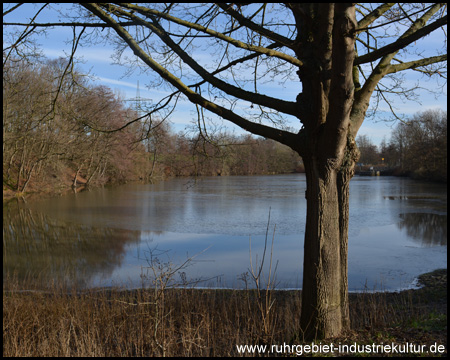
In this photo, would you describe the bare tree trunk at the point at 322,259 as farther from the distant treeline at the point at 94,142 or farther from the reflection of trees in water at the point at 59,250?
the reflection of trees in water at the point at 59,250

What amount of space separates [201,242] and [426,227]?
8340 millimetres

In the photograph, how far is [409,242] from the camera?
42.4 feet

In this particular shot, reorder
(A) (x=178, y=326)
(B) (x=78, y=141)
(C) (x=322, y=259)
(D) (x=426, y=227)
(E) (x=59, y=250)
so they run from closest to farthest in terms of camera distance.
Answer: (C) (x=322, y=259) → (A) (x=178, y=326) → (E) (x=59, y=250) → (D) (x=426, y=227) → (B) (x=78, y=141)

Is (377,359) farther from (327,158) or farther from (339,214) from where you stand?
(327,158)

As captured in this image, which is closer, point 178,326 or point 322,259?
point 322,259

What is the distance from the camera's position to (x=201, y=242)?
42.2 ft

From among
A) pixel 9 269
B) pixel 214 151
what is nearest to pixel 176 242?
pixel 9 269

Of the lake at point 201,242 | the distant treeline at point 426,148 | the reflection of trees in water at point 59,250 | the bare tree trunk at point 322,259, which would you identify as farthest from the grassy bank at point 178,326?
the distant treeline at point 426,148

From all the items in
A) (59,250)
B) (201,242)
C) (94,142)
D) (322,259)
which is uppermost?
(94,142)

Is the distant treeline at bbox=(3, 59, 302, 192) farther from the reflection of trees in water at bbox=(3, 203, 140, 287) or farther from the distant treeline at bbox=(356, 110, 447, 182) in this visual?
the distant treeline at bbox=(356, 110, 447, 182)

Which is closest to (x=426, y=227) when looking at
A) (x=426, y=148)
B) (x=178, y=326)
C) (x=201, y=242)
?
(x=201, y=242)

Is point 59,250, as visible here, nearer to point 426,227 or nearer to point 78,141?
point 426,227

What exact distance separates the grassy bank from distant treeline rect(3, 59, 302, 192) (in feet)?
7.20

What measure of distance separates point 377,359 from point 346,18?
10.1 ft
